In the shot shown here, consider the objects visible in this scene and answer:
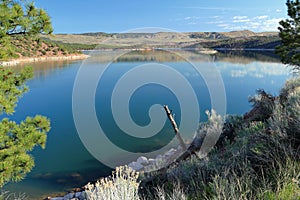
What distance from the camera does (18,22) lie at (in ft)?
13.6

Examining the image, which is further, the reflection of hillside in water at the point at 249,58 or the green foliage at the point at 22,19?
the reflection of hillside in water at the point at 249,58

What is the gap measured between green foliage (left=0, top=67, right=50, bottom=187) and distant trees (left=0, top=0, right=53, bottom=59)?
459 mm

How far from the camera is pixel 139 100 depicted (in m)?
16.9

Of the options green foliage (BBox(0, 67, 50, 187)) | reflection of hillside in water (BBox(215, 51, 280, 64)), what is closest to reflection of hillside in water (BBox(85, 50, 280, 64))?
reflection of hillside in water (BBox(215, 51, 280, 64))

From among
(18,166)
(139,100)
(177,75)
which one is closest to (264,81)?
(177,75)

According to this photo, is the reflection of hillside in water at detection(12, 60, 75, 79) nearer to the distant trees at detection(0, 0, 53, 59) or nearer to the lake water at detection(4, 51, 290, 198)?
the lake water at detection(4, 51, 290, 198)

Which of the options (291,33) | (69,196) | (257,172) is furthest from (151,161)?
(291,33)

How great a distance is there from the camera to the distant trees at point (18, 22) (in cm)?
404

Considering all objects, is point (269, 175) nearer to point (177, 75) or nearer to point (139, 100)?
point (139, 100)

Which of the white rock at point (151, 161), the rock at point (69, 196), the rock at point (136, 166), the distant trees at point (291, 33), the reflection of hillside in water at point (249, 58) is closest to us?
the rock at point (69, 196)

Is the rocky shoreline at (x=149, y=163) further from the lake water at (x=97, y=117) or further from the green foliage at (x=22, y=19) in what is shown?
the green foliage at (x=22, y=19)

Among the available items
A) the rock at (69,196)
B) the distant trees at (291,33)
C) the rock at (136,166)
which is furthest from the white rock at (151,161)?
the distant trees at (291,33)

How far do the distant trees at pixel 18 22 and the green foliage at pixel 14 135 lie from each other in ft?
1.51

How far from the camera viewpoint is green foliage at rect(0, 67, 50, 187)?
13.1ft
